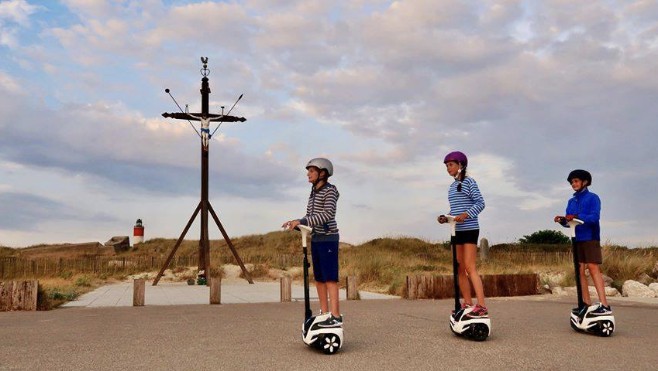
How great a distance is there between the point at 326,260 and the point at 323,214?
1.44 ft

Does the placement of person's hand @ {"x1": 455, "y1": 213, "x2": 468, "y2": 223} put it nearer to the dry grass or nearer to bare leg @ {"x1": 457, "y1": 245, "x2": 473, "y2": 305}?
bare leg @ {"x1": 457, "y1": 245, "x2": 473, "y2": 305}

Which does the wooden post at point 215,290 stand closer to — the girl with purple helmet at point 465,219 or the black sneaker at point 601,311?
the girl with purple helmet at point 465,219

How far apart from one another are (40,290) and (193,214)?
22.1 ft

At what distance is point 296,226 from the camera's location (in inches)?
223

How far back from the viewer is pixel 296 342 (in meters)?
6.46

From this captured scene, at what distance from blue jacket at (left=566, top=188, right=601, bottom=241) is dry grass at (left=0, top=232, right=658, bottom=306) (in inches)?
279

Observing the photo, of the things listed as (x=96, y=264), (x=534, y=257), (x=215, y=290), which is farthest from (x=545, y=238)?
(x=215, y=290)

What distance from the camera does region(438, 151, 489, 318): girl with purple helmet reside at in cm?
632

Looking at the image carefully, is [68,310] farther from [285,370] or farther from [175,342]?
[285,370]

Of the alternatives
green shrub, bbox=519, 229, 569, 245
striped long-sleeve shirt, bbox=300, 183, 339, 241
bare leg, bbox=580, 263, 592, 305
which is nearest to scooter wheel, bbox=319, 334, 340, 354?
striped long-sleeve shirt, bbox=300, 183, 339, 241

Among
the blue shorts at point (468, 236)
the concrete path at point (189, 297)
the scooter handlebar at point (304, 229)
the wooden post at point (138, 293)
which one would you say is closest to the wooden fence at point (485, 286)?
the concrete path at point (189, 297)

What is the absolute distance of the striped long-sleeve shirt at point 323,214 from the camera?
5.71 m

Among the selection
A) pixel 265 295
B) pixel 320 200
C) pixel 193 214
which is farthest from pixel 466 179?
pixel 193 214

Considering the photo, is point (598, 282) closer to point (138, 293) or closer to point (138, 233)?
point (138, 293)
